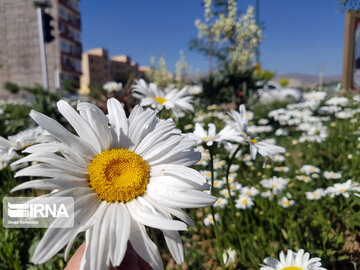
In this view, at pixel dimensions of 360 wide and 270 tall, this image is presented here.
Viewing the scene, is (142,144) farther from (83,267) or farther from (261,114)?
(261,114)

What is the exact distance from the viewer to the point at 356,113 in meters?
4.23

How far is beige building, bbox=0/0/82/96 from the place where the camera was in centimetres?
3712

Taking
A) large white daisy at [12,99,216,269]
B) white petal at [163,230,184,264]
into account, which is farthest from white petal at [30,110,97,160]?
white petal at [163,230,184,264]

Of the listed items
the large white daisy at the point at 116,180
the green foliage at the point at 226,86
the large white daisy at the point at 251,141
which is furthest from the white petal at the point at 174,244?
the green foliage at the point at 226,86

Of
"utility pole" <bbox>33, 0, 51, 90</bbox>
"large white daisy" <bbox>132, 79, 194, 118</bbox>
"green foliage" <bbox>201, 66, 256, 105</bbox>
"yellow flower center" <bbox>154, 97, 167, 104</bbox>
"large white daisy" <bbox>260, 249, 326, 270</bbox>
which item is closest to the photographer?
"large white daisy" <bbox>260, 249, 326, 270</bbox>

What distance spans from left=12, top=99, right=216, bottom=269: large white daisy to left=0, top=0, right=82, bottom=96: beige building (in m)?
40.3

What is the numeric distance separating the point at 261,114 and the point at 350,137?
291 cm

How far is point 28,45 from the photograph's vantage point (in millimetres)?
37906

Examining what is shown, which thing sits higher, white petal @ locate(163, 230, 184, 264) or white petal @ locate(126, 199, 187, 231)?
white petal @ locate(126, 199, 187, 231)

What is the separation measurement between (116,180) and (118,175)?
0.01 metres

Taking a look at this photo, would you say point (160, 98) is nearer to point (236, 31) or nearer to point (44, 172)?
point (44, 172)

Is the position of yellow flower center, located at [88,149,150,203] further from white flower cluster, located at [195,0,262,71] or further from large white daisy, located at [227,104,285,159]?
white flower cluster, located at [195,0,262,71]

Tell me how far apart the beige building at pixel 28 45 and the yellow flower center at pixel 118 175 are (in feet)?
132

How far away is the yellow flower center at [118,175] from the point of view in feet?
2.08
